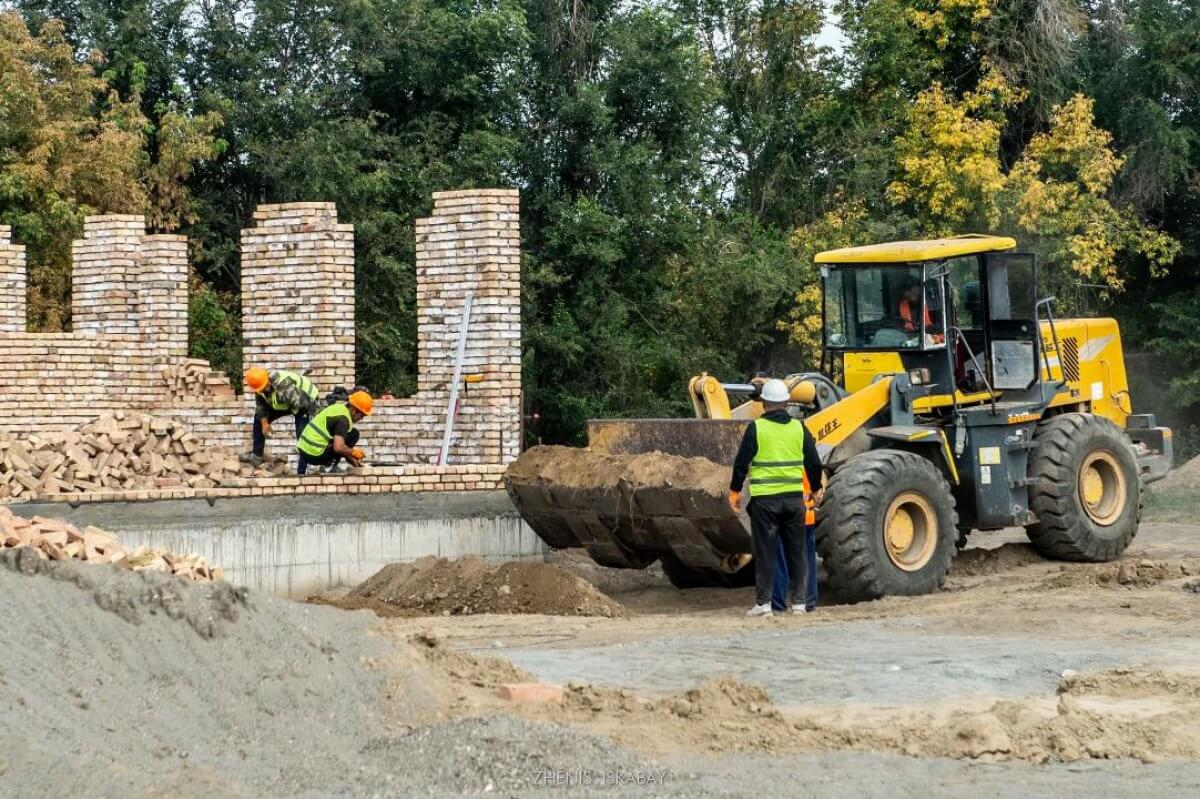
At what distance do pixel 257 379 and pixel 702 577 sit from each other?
15.2ft

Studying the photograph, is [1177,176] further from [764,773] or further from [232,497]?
[764,773]

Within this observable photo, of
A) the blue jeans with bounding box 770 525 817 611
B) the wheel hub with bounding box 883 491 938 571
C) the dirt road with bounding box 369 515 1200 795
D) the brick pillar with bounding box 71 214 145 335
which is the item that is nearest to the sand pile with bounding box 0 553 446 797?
the dirt road with bounding box 369 515 1200 795

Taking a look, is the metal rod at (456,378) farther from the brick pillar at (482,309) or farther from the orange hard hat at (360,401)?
the orange hard hat at (360,401)

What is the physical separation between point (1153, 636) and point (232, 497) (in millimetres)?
7278

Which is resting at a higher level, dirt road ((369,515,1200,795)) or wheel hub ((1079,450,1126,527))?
wheel hub ((1079,450,1126,527))

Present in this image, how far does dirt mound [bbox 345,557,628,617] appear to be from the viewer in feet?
38.7

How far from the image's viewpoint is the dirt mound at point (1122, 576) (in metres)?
12.4

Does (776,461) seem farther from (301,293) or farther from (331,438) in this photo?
(301,293)

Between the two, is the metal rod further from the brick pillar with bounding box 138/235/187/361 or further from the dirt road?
the brick pillar with bounding box 138/235/187/361

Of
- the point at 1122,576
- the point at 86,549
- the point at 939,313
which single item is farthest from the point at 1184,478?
the point at 86,549

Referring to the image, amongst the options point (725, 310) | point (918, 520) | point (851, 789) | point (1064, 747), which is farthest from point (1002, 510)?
point (725, 310)

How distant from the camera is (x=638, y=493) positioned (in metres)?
11.6

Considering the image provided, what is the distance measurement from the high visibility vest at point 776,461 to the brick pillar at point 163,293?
803 centimetres

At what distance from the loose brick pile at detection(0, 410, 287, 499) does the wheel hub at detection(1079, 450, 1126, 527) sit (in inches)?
283
